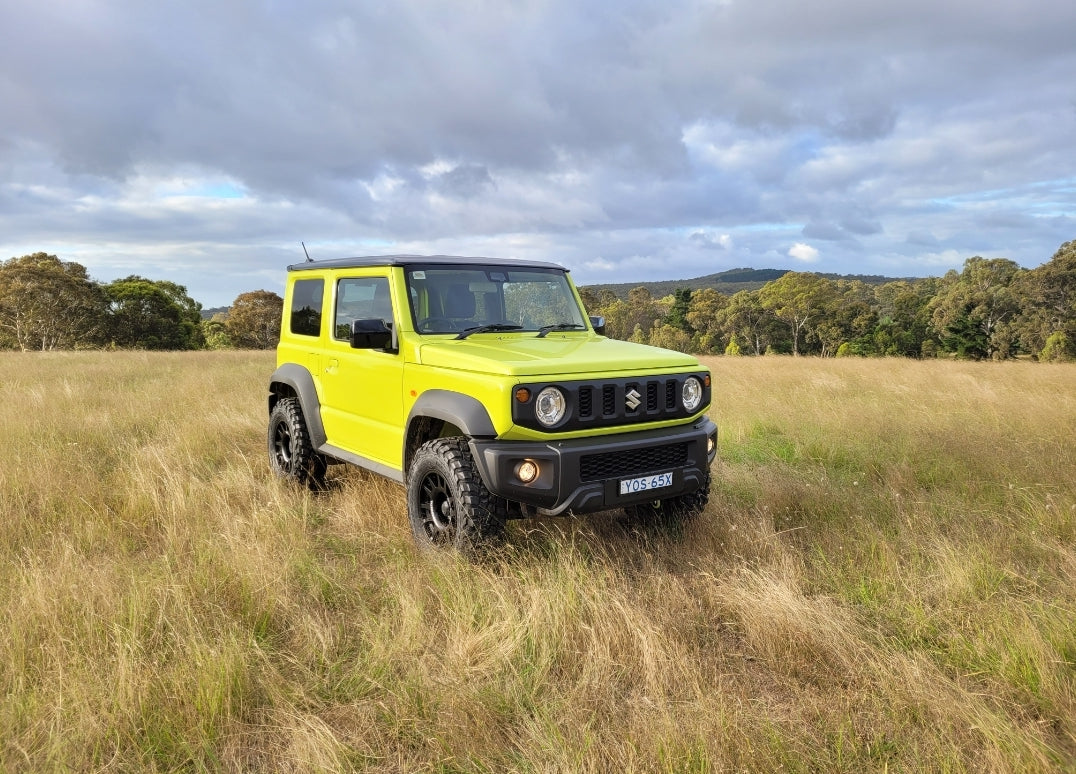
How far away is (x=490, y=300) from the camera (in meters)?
5.05

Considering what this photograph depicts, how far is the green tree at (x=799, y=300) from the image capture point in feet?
204

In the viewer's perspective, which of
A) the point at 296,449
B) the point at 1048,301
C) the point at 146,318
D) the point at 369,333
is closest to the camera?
the point at 369,333

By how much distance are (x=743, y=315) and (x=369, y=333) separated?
65.6 m

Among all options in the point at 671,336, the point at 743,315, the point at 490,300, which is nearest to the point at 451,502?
the point at 490,300

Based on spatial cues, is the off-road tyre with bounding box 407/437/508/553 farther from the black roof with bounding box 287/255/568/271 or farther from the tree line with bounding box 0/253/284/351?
the tree line with bounding box 0/253/284/351

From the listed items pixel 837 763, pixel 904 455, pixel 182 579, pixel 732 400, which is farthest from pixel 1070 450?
pixel 182 579

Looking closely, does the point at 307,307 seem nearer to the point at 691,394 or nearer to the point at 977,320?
the point at 691,394

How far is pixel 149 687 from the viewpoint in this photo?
2.74 meters

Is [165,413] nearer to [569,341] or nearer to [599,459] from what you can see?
[569,341]

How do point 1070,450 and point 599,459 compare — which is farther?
point 1070,450

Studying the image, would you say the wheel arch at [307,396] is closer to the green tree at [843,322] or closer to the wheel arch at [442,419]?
the wheel arch at [442,419]

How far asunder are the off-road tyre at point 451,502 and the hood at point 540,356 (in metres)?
0.53

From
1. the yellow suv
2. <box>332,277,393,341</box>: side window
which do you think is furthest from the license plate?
<box>332,277,393,341</box>: side window

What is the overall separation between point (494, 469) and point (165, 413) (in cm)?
732
